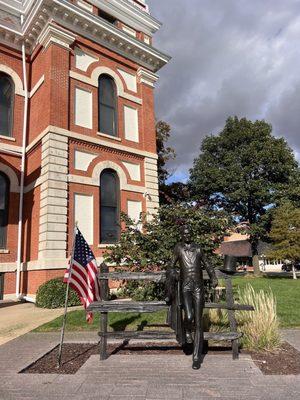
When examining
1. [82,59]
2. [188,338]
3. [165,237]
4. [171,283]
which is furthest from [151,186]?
[188,338]

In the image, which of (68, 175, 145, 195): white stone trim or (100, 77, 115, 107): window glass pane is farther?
(100, 77, 115, 107): window glass pane

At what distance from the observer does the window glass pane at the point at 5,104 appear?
16875 millimetres

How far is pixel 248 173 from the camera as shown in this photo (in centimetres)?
3597

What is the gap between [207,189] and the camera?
37344 millimetres

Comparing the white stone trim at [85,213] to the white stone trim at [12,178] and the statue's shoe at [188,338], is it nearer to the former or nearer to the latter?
the white stone trim at [12,178]

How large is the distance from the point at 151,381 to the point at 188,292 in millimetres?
1495

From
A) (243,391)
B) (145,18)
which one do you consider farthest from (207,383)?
(145,18)

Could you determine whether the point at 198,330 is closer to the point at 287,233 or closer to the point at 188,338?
the point at 188,338

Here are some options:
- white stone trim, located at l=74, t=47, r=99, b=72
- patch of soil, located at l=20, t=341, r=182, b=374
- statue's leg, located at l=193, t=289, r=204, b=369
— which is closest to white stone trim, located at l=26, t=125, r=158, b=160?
white stone trim, located at l=74, t=47, r=99, b=72

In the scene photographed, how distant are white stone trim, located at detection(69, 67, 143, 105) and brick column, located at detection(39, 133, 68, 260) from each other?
341 cm

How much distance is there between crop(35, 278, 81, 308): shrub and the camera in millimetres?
12859

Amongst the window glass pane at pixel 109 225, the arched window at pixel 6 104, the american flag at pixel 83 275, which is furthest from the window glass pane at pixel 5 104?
the american flag at pixel 83 275

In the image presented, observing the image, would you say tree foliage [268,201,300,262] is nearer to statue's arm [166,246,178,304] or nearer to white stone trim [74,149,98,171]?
white stone trim [74,149,98,171]

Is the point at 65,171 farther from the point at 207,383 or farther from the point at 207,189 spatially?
the point at 207,189
